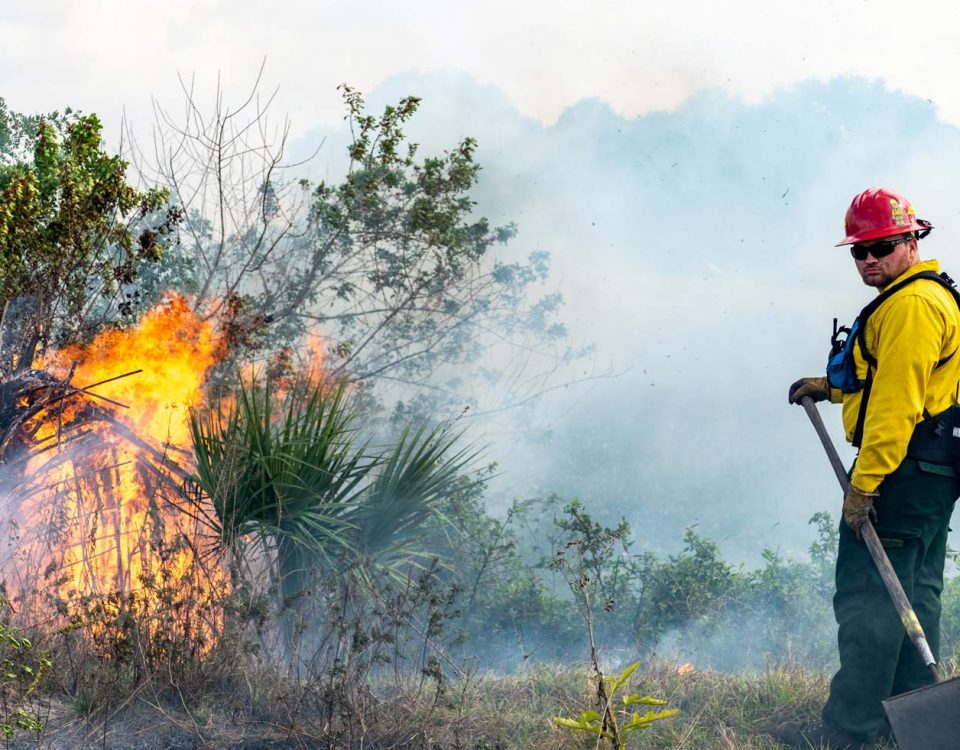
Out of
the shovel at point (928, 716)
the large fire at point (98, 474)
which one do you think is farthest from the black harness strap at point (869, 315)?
the large fire at point (98, 474)

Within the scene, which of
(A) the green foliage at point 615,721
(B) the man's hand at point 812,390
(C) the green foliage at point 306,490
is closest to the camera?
(A) the green foliage at point 615,721

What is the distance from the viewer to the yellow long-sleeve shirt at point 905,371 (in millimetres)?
3990

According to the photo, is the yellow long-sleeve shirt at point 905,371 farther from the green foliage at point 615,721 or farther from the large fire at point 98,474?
the large fire at point 98,474

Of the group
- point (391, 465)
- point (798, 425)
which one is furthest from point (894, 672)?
point (798, 425)

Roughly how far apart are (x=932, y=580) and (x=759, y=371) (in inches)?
838

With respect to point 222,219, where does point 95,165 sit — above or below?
below

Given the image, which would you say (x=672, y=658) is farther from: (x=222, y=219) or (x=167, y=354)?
(x=222, y=219)

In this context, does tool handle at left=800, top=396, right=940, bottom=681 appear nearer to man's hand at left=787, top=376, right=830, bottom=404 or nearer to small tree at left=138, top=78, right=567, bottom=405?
man's hand at left=787, top=376, right=830, bottom=404

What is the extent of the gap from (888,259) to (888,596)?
1.50 metres

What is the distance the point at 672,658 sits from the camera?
6316 millimetres

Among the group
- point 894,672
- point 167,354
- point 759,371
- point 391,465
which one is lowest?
point 894,672

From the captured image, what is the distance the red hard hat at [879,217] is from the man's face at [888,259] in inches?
1.7

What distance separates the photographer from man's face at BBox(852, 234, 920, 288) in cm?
428

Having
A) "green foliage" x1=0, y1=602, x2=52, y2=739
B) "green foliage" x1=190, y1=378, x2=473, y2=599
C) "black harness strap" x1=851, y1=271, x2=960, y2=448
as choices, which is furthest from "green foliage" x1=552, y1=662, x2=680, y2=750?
"green foliage" x1=190, y1=378, x2=473, y2=599
